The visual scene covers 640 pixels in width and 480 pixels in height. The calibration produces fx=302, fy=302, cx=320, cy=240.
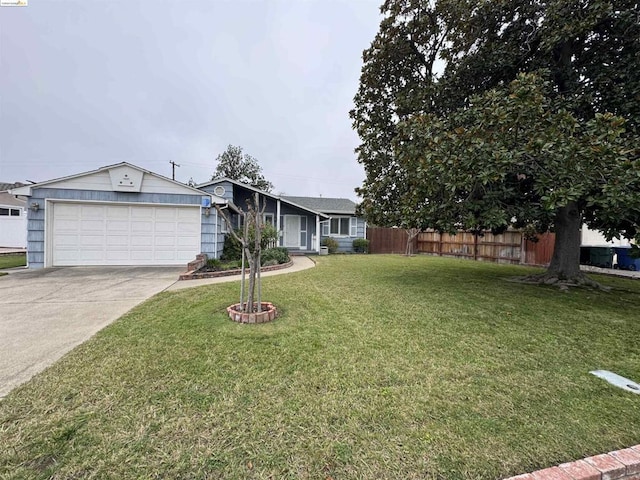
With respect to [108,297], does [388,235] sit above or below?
above

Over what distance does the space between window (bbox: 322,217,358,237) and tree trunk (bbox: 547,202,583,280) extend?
1150cm

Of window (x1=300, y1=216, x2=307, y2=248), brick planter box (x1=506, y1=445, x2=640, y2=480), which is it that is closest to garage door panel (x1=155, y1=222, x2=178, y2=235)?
window (x1=300, y1=216, x2=307, y2=248)

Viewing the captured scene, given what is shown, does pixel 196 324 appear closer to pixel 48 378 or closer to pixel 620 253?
pixel 48 378

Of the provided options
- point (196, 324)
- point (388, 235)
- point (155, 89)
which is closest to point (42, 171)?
point (155, 89)

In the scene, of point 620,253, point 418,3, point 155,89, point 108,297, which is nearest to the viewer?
point 108,297

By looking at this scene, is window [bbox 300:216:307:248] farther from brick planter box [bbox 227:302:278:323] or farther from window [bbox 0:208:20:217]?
window [bbox 0:208:20:217]

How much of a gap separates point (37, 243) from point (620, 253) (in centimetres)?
2213

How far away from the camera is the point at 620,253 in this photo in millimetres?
12914

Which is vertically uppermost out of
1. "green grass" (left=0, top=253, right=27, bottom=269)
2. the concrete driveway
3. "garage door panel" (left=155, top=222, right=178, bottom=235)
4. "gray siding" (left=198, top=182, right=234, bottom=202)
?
"gray siding" (left=198, top=182, right=234, bottom=202)

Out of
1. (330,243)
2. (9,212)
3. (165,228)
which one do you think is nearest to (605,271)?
(330,243)

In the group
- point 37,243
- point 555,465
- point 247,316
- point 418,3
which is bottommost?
point 555,465

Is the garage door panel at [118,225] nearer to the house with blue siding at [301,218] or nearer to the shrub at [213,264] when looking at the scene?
the shrub at [213,264]

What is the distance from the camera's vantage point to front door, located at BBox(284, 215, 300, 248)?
17016 mm

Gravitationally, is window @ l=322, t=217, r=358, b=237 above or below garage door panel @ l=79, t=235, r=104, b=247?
above
